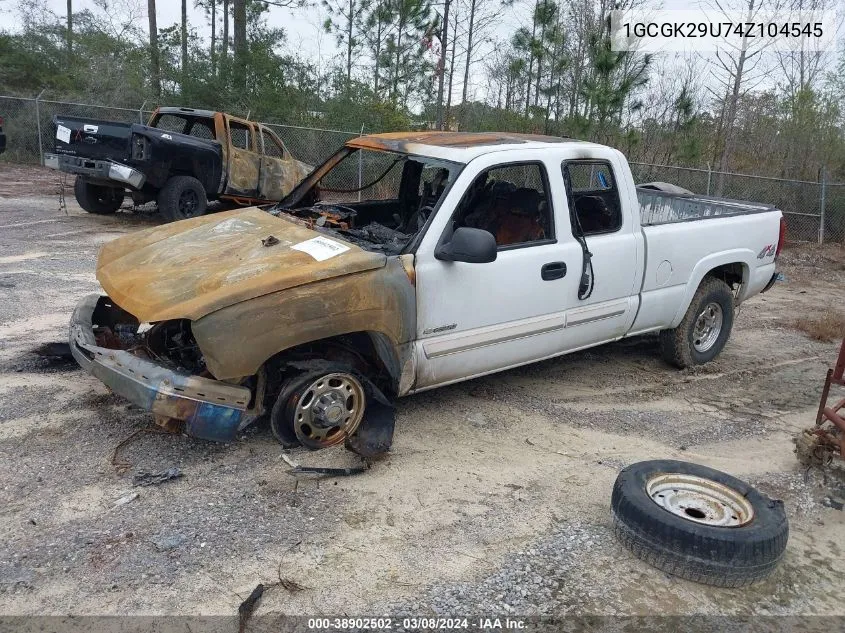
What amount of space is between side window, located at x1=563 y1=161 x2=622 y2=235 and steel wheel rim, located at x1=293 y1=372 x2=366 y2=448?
203 centimetres

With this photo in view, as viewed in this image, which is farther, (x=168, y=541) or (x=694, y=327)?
(x=694, y=327)

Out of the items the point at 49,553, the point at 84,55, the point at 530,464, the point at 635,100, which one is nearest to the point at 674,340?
the point at 530,464

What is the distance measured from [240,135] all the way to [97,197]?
2.66 m

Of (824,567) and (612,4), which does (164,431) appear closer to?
(824,567)

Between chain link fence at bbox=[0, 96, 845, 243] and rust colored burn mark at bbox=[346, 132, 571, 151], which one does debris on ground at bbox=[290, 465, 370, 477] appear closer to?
rust colored burn mark at bbox=[346, 132, 571, 151]

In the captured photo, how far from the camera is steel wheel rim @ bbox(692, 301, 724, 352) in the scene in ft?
19.6

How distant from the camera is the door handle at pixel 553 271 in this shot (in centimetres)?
454

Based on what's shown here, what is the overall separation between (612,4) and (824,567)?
17.8 metres

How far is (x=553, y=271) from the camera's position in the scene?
4.58 meters

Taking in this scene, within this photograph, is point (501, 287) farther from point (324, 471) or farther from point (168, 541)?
point (168, 541)

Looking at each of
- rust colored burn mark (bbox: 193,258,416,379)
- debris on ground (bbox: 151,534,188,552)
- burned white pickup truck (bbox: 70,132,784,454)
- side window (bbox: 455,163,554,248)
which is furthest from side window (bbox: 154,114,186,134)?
debris on ground (bbox: 151,534,188,552)

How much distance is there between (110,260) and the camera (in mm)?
4422

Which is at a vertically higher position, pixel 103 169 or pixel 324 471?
pixel 103 169

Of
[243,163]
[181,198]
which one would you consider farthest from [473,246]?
[243,163]
